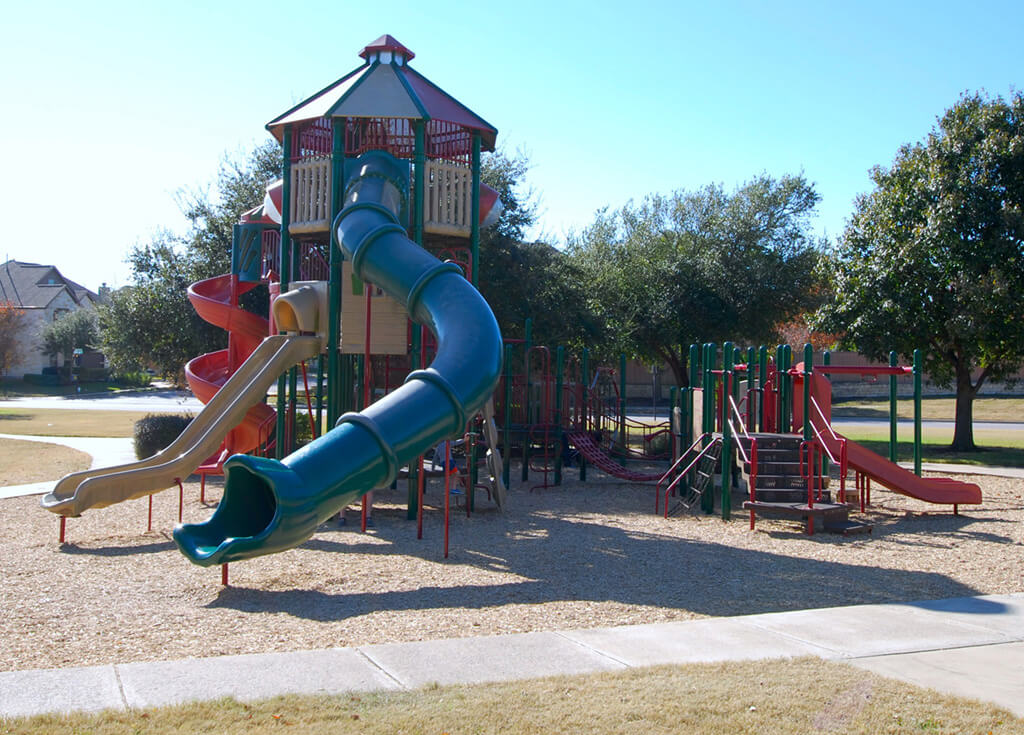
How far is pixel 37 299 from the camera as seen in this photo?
78.9 m

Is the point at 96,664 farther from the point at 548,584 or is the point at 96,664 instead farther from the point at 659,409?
the point at 659,409

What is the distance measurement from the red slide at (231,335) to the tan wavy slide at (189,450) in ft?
12.3

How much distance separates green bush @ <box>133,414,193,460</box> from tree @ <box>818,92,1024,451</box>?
17.6 meters

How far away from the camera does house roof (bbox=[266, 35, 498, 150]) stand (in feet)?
43.3

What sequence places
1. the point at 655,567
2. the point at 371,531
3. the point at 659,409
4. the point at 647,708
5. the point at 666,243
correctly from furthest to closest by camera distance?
the point at 659,409 → the point at 666,243 → the point at 371,531 → the point at 655,567 → the point at 647,708

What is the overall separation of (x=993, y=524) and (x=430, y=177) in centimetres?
998

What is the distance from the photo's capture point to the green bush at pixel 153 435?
2128cm

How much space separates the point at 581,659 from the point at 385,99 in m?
9.55

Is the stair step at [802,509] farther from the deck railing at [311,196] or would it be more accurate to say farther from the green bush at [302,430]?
the green bush at [302,430]

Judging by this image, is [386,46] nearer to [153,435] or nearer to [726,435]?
[726,435]

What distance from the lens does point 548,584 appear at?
9383 mm

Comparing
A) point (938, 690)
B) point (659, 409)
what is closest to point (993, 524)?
point (938, 690)

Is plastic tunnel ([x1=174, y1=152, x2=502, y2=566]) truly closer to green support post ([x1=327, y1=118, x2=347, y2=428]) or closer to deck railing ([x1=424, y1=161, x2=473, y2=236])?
green support post ([x1=327, y1=118, x2=347, y2=428])

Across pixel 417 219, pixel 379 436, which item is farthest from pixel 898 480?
pixel 379 436
